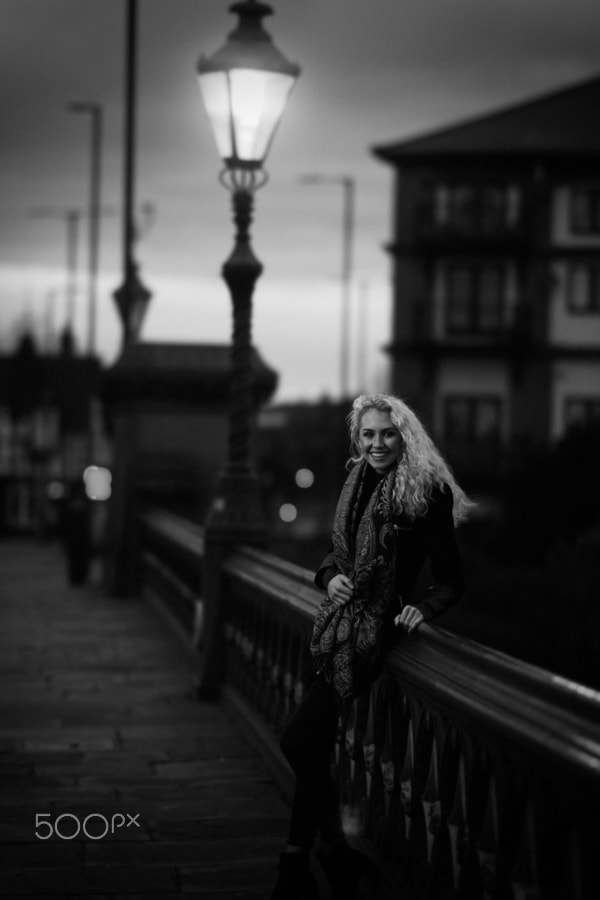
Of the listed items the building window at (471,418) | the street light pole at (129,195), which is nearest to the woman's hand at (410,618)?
the street light pole at (129,195)

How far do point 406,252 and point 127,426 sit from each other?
4097cm

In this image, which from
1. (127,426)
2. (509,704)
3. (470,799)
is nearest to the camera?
(509,704)

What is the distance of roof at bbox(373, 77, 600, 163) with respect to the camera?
58.0m

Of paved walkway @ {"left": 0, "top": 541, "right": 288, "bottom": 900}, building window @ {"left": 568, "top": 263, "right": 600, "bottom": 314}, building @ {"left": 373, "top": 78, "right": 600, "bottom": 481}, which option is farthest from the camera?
building window @ {"left": 568, "top": 263, "right": 600, "bottom": 314}

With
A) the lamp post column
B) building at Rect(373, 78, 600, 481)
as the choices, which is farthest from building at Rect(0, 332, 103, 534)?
the lamp post column

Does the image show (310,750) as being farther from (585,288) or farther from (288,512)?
(288,512)

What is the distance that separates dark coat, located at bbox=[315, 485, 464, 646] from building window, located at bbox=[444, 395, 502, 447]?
176 feet

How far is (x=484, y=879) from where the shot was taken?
4.39 meters

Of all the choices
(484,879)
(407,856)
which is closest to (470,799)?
(484,879)

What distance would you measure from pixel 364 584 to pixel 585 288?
180ft

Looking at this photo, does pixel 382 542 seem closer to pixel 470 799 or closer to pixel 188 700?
pixel 470 799

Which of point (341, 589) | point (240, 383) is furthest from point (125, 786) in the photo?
point (240, 383)

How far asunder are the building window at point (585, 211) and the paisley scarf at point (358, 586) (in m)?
54.7

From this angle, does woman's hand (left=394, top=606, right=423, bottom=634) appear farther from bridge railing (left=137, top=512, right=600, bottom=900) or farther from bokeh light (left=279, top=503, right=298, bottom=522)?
bokeh light (left=279, top=503, right=298, bottom=522)
